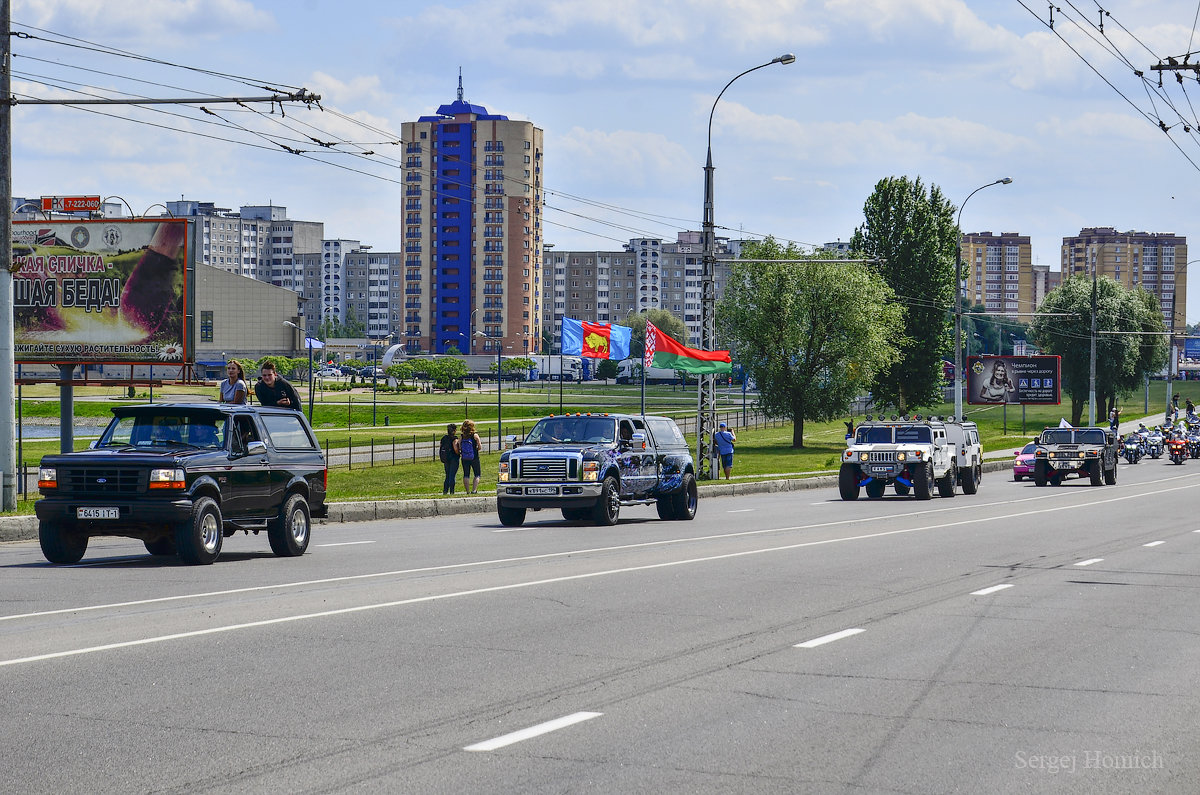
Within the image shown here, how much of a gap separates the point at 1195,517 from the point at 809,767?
872 inches

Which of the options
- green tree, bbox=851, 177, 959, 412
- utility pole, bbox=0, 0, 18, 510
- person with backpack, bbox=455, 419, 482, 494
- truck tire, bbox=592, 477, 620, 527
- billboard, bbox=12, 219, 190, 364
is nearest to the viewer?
utility pole, bbox=0, 0, 18, 510

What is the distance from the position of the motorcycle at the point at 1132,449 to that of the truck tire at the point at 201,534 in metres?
56.7

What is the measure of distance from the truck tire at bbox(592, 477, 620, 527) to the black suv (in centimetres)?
661

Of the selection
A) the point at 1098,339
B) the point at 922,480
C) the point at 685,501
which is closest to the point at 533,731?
the point at 685,501

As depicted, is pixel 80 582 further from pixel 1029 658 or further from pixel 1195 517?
pixel 1195 517

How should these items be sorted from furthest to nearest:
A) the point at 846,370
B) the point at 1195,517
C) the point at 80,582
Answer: the point at 846,370
the point at 1195,517
the point at 80,582

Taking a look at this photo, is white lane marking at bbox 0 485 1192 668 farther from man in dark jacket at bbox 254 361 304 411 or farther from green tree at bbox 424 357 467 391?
green tree at bbox 424 357 467 391

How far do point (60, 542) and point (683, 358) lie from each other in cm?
2741

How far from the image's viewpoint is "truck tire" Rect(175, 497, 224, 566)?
48.3ft

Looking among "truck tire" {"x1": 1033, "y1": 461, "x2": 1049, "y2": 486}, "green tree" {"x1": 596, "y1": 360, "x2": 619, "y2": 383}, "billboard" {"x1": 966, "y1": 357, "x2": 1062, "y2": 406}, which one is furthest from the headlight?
"green tree" {"x1": 596, "y1": 360, "x2": 619, "y2": 383}

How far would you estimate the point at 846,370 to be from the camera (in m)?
73.7

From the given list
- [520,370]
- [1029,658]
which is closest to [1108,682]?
[1029,658]

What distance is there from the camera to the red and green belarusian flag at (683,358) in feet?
129

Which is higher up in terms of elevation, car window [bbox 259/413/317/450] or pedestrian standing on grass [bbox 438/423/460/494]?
car window [bbox 259/413/317/450]
